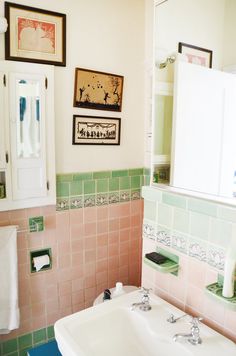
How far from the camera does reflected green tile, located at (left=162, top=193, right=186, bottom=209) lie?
3.67 ft

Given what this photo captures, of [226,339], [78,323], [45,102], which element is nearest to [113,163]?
[45,102]

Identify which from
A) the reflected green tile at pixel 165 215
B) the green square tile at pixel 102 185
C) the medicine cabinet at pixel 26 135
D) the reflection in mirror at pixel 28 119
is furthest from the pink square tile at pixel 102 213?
the reflected green tile at pixel 165 215

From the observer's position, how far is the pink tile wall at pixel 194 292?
3.28 feet

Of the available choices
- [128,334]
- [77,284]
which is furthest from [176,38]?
[77,284]

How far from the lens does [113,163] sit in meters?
1.93

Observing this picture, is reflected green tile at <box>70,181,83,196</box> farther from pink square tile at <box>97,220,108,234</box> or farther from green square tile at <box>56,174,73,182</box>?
pink square tile at <box>97,220,108,234</box>

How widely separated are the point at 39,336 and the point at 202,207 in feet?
4.53

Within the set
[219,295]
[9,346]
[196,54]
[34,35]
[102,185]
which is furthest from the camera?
[102,185]

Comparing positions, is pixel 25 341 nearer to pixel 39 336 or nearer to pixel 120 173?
pixel 39 336

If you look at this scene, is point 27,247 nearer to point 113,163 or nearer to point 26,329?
point 26,329

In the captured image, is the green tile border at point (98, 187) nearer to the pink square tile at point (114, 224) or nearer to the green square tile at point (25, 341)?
the pink square tile at point (114, 224)

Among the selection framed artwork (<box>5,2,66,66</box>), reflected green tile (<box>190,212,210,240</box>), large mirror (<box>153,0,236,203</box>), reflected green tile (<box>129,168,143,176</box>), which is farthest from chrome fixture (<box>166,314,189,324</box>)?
framed artwork (<box>5,2,66,66</box>)

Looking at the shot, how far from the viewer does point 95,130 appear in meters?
1.81

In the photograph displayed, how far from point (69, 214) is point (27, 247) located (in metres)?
0.31
